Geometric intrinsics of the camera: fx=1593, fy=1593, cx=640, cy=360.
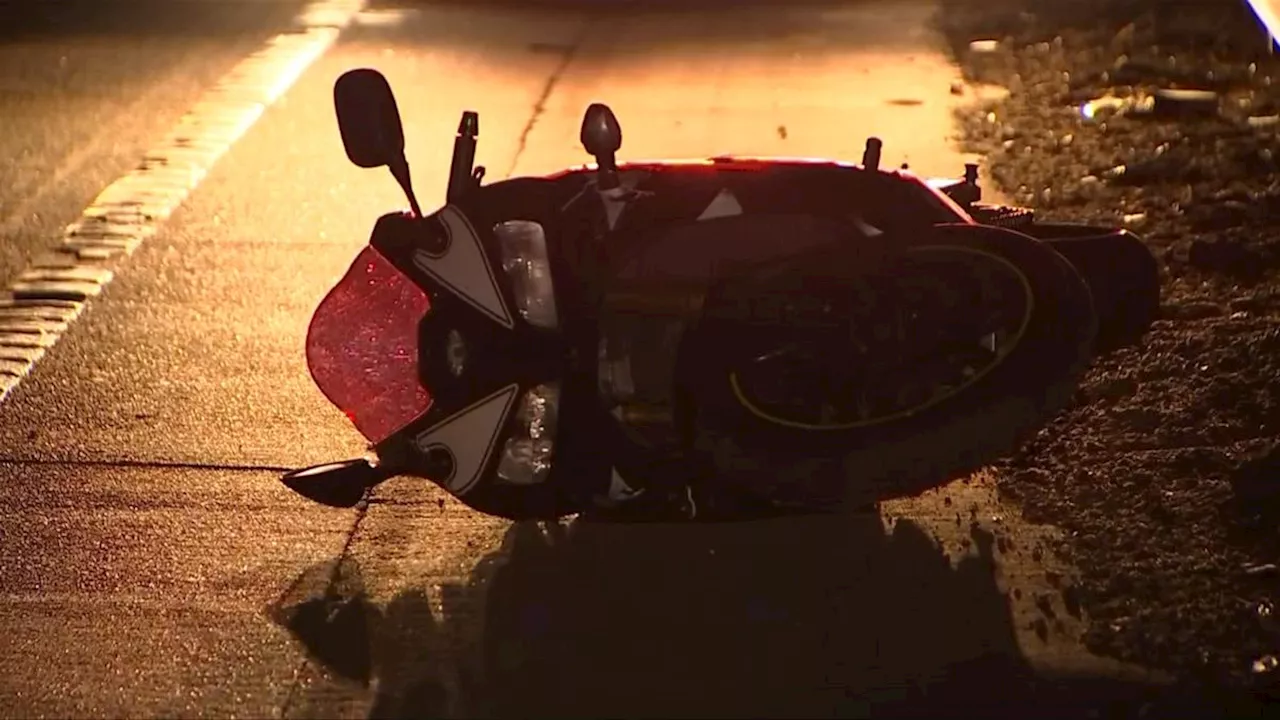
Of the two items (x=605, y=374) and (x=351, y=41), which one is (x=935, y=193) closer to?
(x=605, y=374)

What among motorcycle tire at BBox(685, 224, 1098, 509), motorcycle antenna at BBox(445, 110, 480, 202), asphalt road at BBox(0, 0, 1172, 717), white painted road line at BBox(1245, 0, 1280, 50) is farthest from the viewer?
white painted road line at BBox(1245, 0, 1280, 50)

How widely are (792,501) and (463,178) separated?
1.23m

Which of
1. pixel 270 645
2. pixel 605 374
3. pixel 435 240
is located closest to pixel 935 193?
pixel 605 374

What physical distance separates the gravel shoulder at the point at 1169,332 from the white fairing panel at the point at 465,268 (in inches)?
66.3

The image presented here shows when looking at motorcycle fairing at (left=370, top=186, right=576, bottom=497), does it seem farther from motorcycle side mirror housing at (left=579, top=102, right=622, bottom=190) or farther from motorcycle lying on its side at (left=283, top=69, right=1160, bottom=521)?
motorcycle side mirror housing at (left=579, top=102, right=622, bottom=190)

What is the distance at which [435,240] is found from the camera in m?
4.14

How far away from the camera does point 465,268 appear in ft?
13.5

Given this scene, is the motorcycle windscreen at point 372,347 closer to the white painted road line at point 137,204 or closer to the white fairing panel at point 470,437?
the white fairing panel at point 470,437

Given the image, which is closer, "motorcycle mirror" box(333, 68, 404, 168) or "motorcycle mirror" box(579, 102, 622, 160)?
"motorcycle mirror" box(333, 68, 404, 168)

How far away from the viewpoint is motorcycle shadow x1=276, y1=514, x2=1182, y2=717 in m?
3.88

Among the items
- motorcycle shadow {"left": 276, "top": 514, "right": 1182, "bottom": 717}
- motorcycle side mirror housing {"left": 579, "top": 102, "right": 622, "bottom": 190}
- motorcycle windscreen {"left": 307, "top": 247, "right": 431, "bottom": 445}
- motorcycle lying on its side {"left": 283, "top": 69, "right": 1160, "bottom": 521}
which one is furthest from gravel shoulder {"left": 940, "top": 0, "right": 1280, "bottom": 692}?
motorcycle windscreen {"left": 307, "top": 247, "right": 431, "bottom": 445}

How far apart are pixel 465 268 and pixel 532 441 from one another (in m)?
0.48

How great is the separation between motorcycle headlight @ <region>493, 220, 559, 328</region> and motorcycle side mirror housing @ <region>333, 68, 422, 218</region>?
0.35 metres

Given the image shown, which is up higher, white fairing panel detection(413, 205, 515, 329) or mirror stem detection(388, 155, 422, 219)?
mirror stem detection(388, 155, 422, 219)
